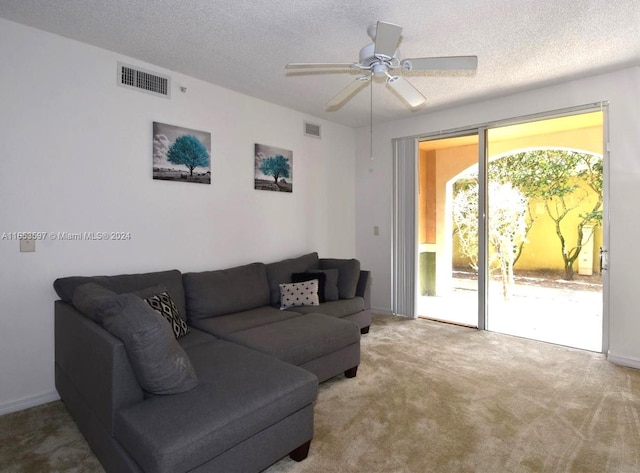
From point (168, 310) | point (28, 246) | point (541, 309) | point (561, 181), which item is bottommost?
point (541, 309)

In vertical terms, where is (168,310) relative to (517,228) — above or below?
below

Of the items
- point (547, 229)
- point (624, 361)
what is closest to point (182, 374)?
point (624, 361)

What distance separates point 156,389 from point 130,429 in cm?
20

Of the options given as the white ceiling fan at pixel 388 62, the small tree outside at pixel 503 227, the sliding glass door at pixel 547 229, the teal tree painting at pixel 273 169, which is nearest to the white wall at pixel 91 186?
the teal tree painting at pixel 273 169

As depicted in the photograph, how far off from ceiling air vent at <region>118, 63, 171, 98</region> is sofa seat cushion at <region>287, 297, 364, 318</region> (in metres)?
2.35

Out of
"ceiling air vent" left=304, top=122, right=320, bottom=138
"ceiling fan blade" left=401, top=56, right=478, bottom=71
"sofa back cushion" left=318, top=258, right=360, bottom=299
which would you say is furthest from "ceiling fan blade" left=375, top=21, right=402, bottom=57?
"ceiling air vent" left=304, top=122, right=320, bottom=138

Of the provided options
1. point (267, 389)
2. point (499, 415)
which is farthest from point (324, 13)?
point (499, 415)

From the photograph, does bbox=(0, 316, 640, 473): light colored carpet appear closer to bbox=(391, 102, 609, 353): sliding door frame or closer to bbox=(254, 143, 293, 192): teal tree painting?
bbox=(391, 102, 609, 353): sliding door frame

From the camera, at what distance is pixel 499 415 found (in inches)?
95.3

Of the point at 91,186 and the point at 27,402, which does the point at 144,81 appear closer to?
the point at 91,186

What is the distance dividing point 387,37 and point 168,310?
90.3 inches

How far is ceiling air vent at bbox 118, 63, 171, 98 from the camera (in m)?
3.01

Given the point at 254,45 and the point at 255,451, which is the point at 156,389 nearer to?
the point at 255,451

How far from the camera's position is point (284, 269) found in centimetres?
398
